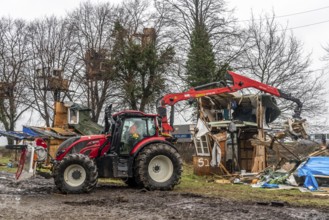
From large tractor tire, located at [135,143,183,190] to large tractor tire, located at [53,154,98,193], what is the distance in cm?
135

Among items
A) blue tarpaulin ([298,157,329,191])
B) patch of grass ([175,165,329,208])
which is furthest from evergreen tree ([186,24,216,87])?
blue tarpaulin ([298,157,329,191])

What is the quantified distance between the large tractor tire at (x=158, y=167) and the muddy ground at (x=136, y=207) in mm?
642

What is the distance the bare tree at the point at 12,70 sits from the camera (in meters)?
35.8

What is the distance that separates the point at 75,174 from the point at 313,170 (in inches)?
271

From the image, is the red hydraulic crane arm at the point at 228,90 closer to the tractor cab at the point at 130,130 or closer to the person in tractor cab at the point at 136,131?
the tractor cab at the point at 130,130

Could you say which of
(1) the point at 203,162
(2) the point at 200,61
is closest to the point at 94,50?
(2) the point at 200,61

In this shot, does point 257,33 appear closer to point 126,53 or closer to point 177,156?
point 126,53

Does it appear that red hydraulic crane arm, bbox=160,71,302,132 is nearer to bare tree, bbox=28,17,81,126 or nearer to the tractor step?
the tractor step

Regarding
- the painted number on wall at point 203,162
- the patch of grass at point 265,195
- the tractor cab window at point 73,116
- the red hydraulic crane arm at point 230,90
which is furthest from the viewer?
the tractor cab window at point 73,116

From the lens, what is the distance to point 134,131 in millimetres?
12641

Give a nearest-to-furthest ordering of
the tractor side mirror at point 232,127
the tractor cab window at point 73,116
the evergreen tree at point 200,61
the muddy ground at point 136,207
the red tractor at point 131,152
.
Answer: the muddy ground at point 136,207
the red tractor at point 131,152
the tractor side mirror at point 232,127
the evergreen tree at point 200,61
the tractor cab window at point 73,116

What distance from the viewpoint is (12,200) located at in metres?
10.2

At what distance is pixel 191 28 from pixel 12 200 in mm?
26441

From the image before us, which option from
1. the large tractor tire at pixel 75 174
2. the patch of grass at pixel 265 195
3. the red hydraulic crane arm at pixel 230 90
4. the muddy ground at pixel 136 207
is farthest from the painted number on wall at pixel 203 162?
the large tractor tire at pixel 75 174
